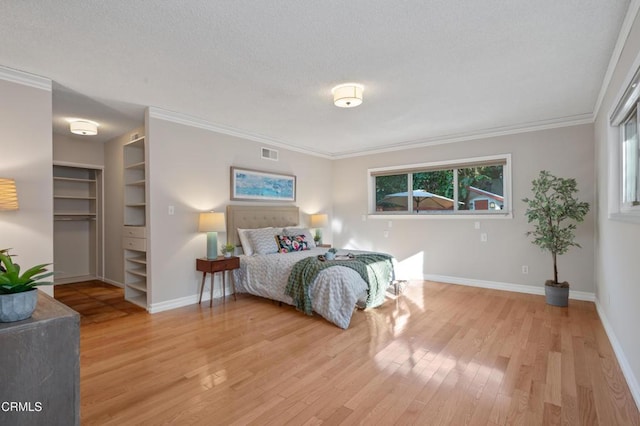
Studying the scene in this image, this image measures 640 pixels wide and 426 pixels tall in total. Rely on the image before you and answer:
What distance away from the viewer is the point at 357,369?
243cm

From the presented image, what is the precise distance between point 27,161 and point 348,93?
3078 mm

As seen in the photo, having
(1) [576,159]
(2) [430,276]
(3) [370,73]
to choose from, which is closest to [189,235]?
(3) [370,73]

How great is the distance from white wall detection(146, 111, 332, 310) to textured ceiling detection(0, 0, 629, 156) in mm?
402

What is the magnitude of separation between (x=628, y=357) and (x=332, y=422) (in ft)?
7.20

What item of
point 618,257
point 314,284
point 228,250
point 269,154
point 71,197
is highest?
point 269,154

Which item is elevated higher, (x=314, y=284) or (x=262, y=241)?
(x=262, y=241)

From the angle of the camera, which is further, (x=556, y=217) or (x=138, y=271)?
(x=138, y=271)

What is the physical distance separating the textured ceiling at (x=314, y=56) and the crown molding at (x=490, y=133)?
8 cm

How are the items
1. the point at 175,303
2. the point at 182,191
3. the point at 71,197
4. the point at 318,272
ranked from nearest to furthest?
the point at 318,272 → the point at 175,303 → the point at 182,191 → the point at 71,197

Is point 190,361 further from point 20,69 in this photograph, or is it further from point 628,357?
point 628,357

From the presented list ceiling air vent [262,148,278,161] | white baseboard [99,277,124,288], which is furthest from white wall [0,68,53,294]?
ceiling air vent [262,148,278,161]

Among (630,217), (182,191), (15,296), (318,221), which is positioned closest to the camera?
(15,296)

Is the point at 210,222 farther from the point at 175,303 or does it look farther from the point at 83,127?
the point at 83,127

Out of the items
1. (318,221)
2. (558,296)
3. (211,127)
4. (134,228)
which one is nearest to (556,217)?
(558,296)
